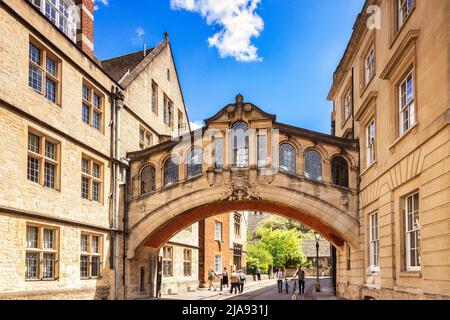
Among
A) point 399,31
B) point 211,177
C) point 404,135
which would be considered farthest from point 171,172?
point 399,31

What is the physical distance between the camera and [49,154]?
53.8 ft

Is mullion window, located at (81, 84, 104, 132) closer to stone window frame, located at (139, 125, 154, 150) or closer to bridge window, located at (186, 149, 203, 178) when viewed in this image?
bridge window, located at (186, 149, 203, 178)

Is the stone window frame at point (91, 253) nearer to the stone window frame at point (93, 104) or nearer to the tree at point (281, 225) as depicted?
the stone window frame at point (93, 104)

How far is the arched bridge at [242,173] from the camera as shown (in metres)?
20.8

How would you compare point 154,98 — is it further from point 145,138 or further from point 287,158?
point 287,158

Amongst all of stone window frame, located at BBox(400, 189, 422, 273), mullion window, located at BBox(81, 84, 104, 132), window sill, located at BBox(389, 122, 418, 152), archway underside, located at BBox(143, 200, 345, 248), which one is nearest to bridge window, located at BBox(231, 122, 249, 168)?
archway underside, located at BBox(143, 200, 345, 248)

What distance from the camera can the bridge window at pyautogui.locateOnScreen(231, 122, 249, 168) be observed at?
71.4ft

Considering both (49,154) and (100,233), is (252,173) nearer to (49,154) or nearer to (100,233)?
(100,233)

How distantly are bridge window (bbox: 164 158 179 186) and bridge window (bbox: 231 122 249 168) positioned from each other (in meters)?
2.51

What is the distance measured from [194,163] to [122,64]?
8085mm

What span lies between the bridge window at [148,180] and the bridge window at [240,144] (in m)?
3.61

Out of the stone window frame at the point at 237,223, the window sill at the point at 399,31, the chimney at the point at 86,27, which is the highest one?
the chimney at the point at 86,27

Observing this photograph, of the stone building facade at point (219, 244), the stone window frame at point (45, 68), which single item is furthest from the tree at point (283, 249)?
the stone window frame at point (45, 68)
